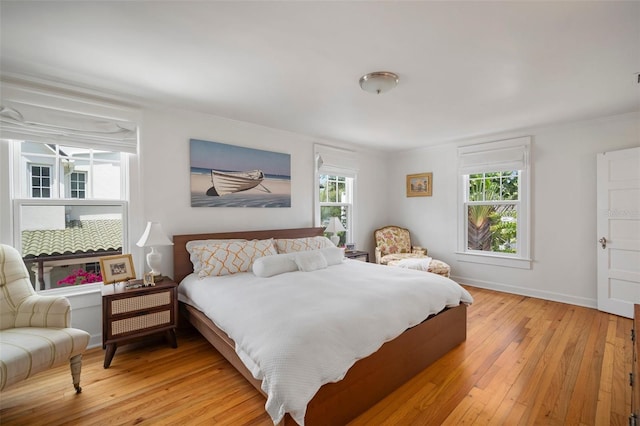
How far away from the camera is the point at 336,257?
3.36 metres

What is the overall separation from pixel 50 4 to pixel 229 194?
2.17 m

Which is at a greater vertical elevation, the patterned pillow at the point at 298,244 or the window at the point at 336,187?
the window at the point at 336,187

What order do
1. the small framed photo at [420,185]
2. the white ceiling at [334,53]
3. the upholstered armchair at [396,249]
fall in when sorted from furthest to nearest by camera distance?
the small framed photo at [420,185] < the upholstered armchair at [396,249] < the white ceiling at [334,53]

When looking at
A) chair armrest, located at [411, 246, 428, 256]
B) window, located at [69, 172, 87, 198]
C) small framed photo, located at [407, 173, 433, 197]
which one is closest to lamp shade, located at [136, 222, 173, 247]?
window, located at [69, 172, 87, 198]

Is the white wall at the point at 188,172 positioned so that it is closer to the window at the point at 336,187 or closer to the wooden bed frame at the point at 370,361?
the window at the point at 336,187

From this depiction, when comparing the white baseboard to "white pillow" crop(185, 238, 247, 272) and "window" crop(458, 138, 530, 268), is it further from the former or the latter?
"white pillow" crop(185, 238, 247, 272)

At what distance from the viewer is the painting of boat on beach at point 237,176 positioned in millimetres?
3277

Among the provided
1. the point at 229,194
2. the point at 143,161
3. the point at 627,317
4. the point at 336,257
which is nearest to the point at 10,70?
the point at 143,161

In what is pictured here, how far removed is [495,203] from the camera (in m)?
4.36

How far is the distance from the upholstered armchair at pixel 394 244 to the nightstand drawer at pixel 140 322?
3.21m

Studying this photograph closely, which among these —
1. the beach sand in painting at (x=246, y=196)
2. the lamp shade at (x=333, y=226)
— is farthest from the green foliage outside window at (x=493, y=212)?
the beach sand in painting at (x=246, y=196)

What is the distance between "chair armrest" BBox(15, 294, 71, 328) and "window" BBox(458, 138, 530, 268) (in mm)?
4887

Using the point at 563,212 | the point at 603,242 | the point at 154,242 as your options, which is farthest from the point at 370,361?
the point at 563,212

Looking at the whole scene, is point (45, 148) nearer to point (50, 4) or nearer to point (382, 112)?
point (50, 4)
